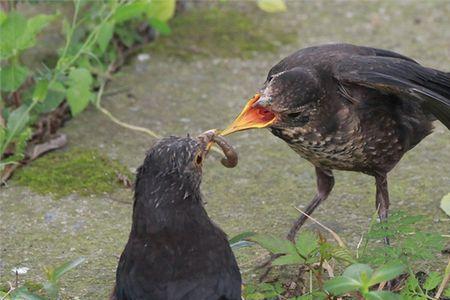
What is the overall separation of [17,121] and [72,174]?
0.40m

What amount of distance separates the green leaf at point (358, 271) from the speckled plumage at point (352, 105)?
0.86 m

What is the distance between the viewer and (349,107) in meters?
4.70

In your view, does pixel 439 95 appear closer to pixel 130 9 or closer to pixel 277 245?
pixel 277 245

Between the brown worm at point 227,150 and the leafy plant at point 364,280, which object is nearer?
the leafy plant at point 364,280

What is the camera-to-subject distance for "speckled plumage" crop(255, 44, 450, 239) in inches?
179

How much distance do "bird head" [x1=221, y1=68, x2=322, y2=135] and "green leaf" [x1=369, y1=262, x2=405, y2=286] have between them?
0.94m

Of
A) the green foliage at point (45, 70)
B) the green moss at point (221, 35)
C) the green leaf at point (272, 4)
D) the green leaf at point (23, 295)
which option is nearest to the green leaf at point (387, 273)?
the green leaf at point (23, 295)

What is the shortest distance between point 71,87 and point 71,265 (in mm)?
1788

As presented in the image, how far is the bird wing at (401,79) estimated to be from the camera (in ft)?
14.8

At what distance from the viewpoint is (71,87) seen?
5.71 m

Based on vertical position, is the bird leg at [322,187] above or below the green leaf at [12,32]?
below

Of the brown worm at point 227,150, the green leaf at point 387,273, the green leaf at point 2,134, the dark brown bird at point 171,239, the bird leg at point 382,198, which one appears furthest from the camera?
the green leaf at point 2,134

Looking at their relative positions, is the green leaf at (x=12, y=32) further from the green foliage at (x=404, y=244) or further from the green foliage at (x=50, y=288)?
the green foliage at (x=404, y=244)

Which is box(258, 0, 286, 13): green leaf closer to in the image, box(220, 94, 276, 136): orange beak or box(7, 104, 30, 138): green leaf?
box(220, 94, 276, 136): orange beak
